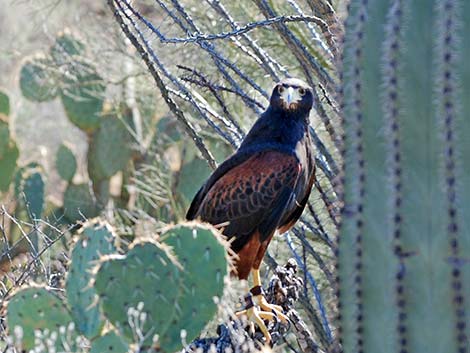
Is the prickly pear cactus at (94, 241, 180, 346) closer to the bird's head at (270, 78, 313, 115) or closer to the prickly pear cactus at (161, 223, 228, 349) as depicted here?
the prickly pear cactus at (161, 223, 228, 349)

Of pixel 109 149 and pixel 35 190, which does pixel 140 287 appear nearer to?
pixel 35 190

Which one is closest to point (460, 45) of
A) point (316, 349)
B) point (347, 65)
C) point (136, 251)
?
point (347, 65)

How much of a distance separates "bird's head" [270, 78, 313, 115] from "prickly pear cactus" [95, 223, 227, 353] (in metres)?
1.79

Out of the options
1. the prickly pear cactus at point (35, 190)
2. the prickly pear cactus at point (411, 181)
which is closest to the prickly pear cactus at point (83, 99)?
the prickly pear cactus at point (35, 190)

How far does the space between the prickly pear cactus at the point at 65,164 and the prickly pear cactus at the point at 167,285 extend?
5.63m

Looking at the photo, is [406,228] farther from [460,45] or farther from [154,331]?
[154,331]

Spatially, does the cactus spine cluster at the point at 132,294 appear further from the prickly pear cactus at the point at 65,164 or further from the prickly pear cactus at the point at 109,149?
the prickly pear cactus at the point at 109,149

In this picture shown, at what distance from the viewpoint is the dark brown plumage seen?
491cm

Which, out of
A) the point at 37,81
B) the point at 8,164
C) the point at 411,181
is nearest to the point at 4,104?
the point at 8,164

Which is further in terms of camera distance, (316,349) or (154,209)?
(154,209)

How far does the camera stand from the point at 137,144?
9.11 metres

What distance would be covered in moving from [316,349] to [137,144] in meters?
4.67

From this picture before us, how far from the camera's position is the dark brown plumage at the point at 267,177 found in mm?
4914

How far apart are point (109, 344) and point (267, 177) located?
5.55 feet
